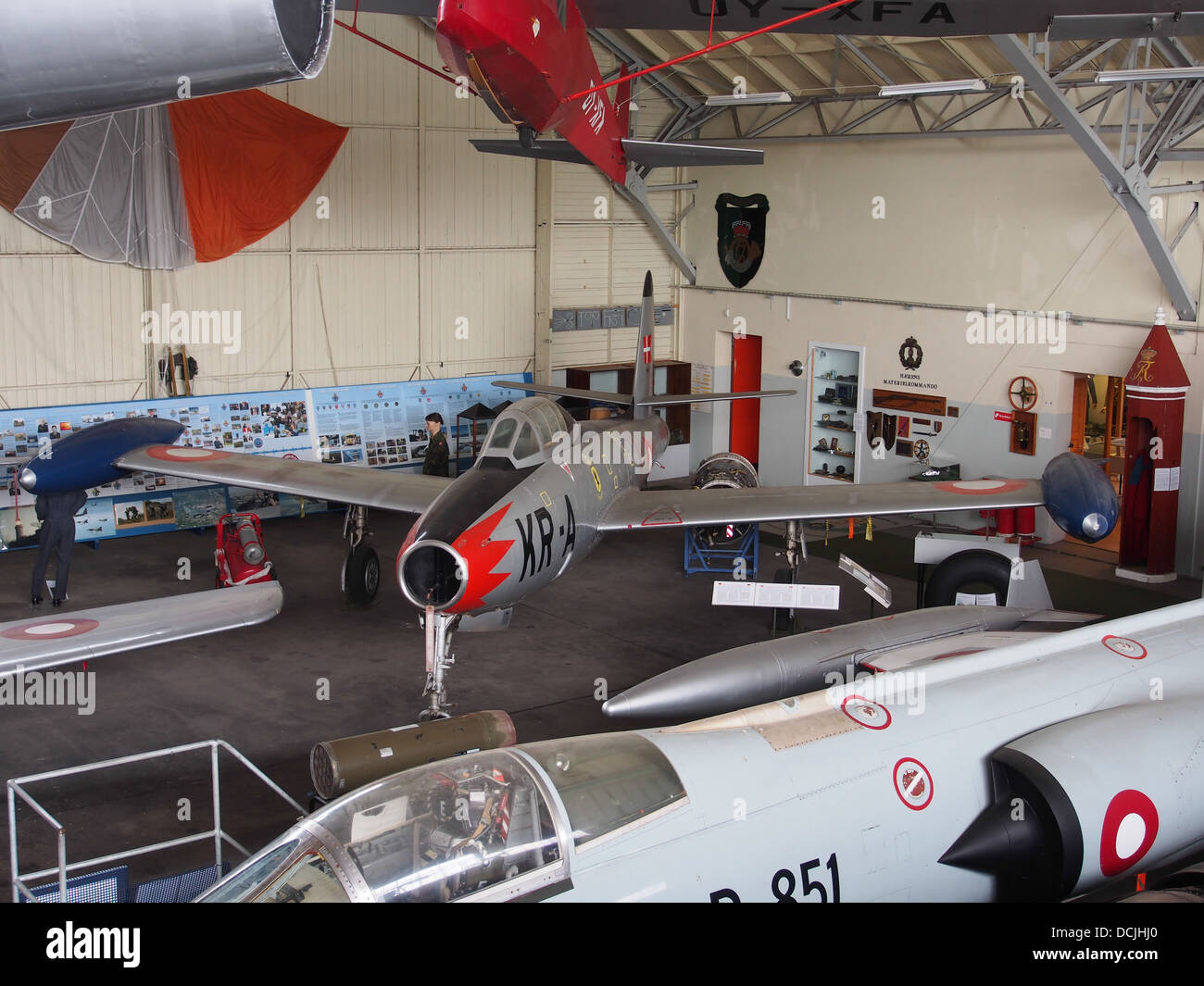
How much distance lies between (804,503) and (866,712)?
22.3ft

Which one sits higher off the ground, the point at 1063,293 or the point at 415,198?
the point at 415,198

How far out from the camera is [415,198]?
18078mm

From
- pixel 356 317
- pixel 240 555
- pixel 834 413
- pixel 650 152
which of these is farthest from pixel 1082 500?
pixel 356 317

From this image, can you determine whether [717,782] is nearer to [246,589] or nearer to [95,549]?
[246,589]

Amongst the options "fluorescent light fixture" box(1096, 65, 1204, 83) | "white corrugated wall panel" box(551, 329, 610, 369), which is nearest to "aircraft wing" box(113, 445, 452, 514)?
"white corrugated wall panel" box(551, 329, 610, 369)

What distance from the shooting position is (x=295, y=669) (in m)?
11.1

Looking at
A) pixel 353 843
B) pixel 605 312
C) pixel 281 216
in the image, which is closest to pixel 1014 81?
pixel 605 312

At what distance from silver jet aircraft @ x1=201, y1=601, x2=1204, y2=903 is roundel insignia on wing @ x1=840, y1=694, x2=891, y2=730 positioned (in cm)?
1

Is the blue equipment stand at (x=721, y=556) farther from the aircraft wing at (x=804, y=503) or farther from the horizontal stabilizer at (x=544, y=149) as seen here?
the horizontal stabilizer at (x=544, y=149)

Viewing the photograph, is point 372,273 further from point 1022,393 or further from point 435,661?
point 435,661

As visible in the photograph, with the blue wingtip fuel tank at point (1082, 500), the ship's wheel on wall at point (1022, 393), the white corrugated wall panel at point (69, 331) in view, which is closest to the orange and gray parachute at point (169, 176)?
the white corrugated wall panel at point (69, 331)

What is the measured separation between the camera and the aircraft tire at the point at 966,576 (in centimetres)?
1125

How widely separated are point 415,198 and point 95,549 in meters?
7.22

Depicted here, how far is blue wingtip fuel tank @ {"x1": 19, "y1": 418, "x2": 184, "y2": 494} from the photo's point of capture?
1218 cm
